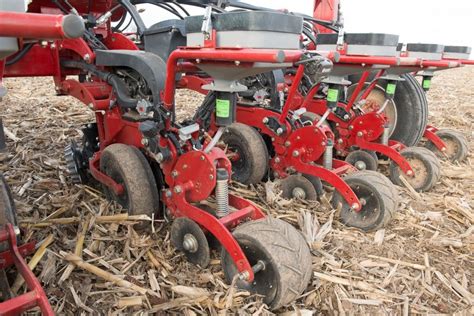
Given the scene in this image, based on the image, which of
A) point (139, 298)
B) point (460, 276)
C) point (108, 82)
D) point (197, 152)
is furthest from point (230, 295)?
point (108, 82)

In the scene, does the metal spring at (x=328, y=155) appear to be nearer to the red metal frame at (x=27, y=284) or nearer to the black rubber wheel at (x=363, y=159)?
the black rubber wheel at (x=363, y=159)

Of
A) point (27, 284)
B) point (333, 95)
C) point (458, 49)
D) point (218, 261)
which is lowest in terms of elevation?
point (218, 261)

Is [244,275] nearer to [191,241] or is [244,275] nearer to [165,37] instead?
[191,241]

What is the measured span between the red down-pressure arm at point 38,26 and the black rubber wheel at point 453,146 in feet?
14.5

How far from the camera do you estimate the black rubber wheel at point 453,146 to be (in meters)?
4.41

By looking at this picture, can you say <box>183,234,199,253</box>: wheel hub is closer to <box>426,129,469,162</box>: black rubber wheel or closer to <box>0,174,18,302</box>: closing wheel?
<box>0,174,18,302</box>: closing wheel

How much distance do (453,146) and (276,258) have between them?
3.49m

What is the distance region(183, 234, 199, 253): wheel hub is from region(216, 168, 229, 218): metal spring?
21 cm

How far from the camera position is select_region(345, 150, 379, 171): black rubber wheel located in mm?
3865

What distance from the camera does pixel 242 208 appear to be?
7.77ft

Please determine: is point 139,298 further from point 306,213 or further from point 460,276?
point 460,276

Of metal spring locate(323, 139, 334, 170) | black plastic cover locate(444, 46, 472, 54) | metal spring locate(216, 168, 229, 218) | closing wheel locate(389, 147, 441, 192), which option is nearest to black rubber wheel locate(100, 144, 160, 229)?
metal spring locate(216, 168, 229, 218)

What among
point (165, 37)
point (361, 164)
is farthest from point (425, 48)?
point (165, 37)

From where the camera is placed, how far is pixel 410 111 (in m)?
4.19
